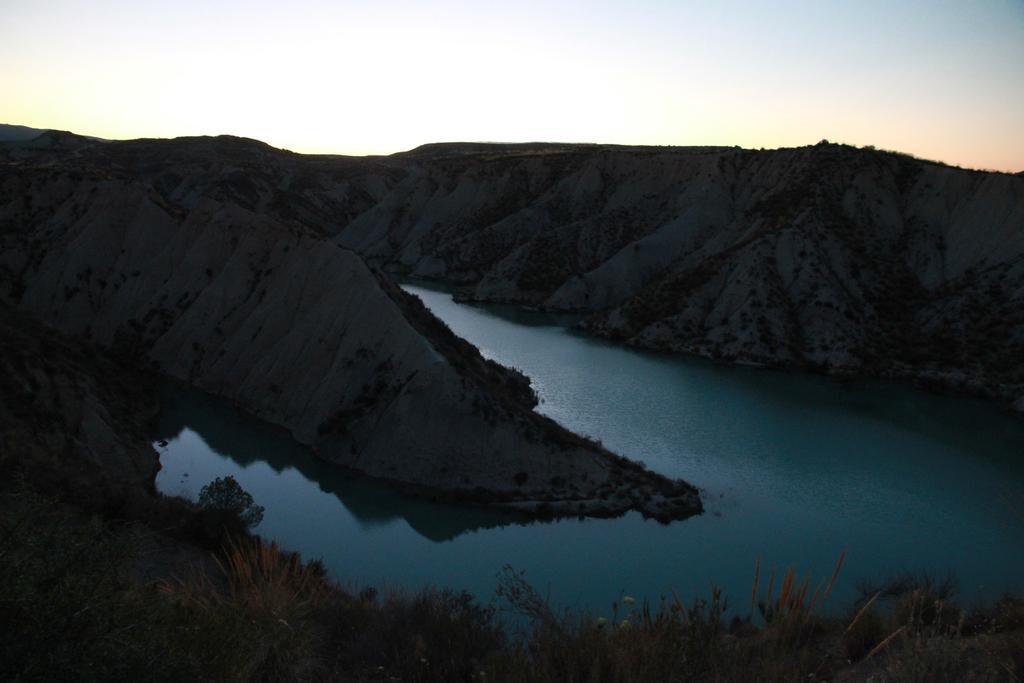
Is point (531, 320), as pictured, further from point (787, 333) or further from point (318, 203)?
point (318, 203)

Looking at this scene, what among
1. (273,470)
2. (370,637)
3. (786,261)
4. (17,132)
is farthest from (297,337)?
(17,132)

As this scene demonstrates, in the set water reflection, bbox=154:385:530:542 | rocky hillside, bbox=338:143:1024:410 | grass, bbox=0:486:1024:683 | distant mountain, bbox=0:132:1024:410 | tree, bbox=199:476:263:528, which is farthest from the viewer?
distant mountain, bbox=0:132:1024:410

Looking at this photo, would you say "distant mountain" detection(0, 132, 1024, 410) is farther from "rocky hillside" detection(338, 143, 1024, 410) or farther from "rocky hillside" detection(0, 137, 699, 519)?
"rocky hillside" detection(0, 137, 699, 519)

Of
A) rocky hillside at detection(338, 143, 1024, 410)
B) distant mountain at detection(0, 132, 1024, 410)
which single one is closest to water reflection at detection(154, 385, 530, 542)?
distant mountain at detection(0, 132, 1024, 410)

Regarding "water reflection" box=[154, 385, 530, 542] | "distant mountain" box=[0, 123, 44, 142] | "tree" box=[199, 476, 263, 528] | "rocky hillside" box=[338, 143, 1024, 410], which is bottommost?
"water reflection" box=[154, 385, 530, 542]

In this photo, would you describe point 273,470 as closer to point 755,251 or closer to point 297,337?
point 297,337

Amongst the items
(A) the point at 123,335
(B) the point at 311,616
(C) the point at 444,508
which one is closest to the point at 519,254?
(A) the point at 123,335
